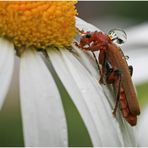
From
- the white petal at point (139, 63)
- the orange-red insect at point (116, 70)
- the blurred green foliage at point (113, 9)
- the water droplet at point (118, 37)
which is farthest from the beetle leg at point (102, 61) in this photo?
the blurred green foliage at point (113, 9)

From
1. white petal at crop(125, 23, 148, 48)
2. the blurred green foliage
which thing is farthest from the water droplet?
the blurred green foliage

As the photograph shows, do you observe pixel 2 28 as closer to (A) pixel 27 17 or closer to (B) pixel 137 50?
(A) pixel 27 17

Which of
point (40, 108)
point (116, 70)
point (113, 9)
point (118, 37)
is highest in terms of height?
point (113, 9)

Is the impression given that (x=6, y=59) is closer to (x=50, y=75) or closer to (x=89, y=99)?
(x=50, y=75)

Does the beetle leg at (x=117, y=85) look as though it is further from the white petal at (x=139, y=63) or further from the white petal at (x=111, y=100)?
the white petal at (x=139, y=63)

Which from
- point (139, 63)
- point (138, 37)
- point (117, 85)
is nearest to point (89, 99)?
point (117, 85)

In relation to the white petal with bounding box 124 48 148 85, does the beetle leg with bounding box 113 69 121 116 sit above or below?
below

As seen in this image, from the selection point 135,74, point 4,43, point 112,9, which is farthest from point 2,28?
point 112,9

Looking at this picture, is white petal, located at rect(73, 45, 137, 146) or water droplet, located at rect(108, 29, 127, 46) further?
water droplet, located at rect(108, 29, 127, 46)

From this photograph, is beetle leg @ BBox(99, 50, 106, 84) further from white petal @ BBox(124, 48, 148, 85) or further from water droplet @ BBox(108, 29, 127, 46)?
white petal @ BBox(124, 48, 148, 85)
